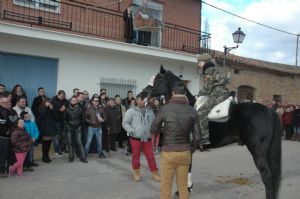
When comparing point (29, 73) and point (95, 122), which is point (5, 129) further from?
point (29, 73)

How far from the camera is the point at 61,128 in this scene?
1084 centimetres

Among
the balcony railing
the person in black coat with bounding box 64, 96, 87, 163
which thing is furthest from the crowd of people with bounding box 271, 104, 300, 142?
the person in black coat with bounding box 64, 96, 87, 163

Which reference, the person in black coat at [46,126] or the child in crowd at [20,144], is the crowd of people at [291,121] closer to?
the person in black coat at [46,126]

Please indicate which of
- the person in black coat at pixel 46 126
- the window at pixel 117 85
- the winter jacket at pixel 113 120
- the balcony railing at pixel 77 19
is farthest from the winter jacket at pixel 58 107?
the window at pixel 117 85

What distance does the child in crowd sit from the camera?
27.7 ft

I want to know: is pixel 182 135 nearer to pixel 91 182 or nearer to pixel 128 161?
pixel 91 182

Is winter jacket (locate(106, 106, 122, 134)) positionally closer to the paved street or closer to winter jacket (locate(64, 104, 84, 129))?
the paved street

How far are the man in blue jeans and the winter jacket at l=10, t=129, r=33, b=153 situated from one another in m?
2.58

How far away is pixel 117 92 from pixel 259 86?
34.8ft

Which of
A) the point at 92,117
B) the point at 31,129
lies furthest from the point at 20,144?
the point at 92,117

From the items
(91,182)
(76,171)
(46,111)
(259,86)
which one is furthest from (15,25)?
(259,86)

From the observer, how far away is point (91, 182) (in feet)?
27.2

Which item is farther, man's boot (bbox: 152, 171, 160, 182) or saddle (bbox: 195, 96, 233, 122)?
man's boot (bbox: 152, 171, 160, 182)

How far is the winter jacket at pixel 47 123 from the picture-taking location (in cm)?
1013
